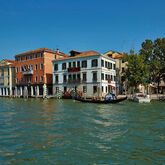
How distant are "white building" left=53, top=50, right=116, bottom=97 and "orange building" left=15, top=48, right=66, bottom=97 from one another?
2363mm

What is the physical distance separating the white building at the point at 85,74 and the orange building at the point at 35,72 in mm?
2363

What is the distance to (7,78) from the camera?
56.8 metres

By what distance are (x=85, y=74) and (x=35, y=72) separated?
10988 millimetres

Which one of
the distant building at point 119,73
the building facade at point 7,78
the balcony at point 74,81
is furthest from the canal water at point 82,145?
the building facade at point 7,78

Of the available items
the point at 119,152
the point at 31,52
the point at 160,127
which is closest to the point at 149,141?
the point at 119,152

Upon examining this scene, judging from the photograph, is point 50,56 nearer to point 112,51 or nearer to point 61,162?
point 112,51

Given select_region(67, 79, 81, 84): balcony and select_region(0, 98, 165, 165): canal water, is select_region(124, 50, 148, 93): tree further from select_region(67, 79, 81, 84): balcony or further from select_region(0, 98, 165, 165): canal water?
select_region(0, 98, 165, 165): canal water

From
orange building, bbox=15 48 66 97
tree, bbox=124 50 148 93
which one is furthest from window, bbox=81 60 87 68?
orange building, bbox=15 48 66 97

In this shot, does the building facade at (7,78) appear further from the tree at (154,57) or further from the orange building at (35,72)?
the tree at (154,57)

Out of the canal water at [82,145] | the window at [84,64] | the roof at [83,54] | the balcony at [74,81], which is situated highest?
the roof at [83,54]

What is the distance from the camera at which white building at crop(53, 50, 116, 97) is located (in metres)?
41.6

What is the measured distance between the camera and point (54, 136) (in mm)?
11109

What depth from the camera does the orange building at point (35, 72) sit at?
48344mm

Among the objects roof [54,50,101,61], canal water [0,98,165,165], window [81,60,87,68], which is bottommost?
canal water [0,98,165,165]
